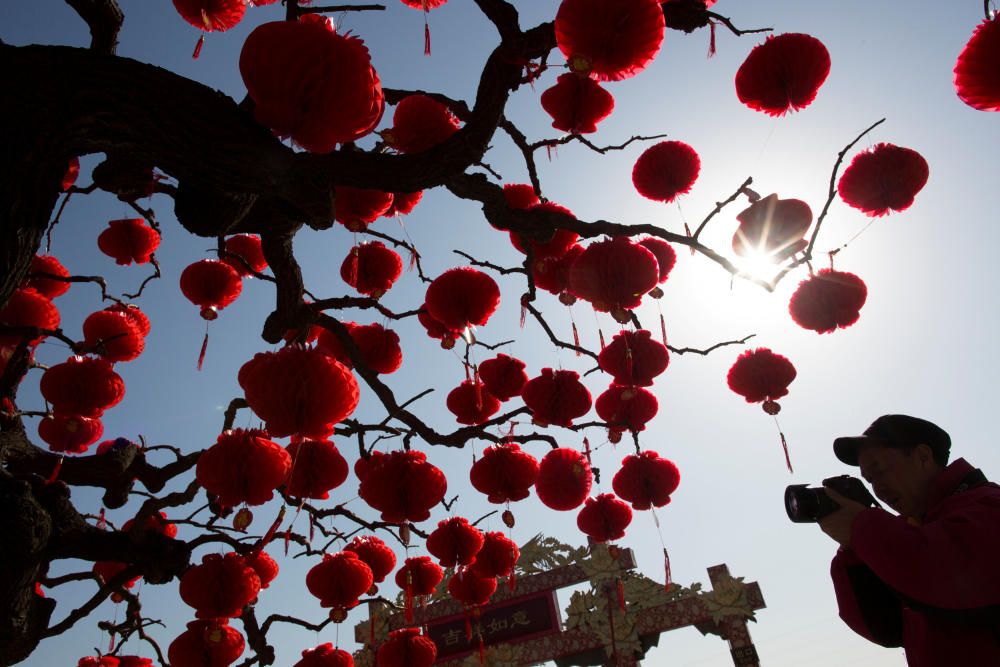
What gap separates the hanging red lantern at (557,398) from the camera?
9.59 feet

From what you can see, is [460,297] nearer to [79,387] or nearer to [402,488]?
[402,488]

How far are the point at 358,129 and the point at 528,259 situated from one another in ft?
3.66

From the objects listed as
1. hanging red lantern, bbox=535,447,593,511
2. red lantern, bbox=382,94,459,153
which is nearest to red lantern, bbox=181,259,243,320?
red lantern, bbox=382,94,459,153

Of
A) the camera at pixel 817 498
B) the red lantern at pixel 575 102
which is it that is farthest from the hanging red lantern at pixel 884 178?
the camera at pixel 817 498

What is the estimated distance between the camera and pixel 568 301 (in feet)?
8.80

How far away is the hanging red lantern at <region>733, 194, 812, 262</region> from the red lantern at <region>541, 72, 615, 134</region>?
0.79 metres

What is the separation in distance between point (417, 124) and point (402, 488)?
5.49 feet

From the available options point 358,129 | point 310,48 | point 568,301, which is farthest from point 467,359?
point 310,48

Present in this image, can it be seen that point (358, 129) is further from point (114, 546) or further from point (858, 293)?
point (858, 293)

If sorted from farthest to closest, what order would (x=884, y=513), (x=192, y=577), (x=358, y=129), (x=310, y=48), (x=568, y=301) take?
(x=192, y=577)
(x=568, y=301)
(x=358, y=129)
(x=310, y=48)
(x=884, y=513)

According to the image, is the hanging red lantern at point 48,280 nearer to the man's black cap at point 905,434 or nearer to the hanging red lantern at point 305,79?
the hanging red lantern at point 305,79

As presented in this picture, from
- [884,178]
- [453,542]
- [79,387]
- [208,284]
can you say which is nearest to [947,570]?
[884,178]

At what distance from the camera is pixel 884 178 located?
2762 millimetres

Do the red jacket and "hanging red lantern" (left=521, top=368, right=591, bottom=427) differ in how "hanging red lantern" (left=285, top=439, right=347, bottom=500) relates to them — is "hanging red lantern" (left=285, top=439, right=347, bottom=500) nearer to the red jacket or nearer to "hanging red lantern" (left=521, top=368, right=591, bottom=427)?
"hanging red lantern" (left=521, top=368, right=591, bottom=427)
